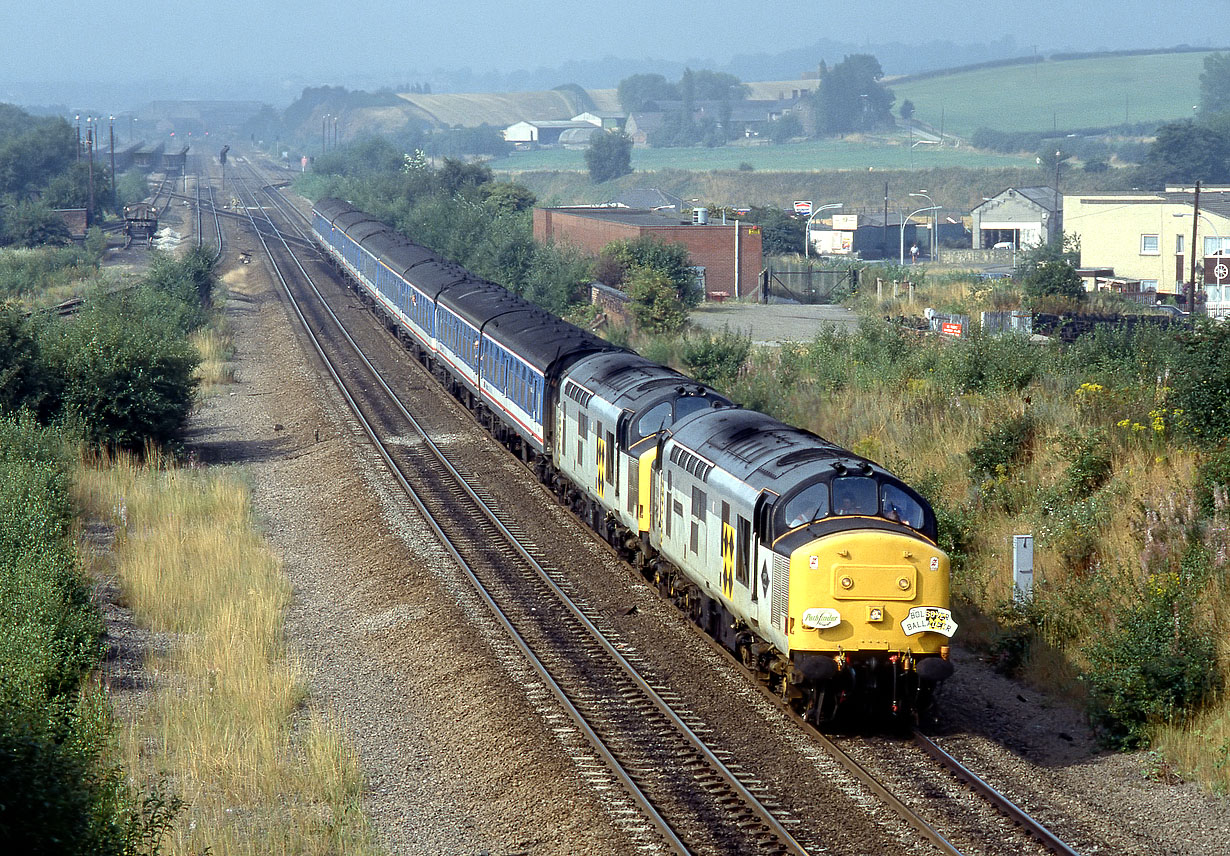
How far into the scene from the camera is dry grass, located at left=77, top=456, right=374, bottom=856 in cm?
1235

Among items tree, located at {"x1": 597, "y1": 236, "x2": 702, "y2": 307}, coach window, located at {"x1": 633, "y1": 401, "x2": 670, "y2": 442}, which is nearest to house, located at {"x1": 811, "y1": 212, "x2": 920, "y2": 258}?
tree, located at {"x1": 597, "y1": 236, "x2": 702, "y2": 307}

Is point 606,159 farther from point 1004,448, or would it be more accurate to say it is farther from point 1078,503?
point 1078,503

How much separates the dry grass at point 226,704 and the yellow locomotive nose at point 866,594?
5.02 metres

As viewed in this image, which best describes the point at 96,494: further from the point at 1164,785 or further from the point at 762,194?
the point at 762,194

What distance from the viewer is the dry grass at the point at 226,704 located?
12352 millimetres

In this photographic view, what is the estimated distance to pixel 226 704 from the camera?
15.5m

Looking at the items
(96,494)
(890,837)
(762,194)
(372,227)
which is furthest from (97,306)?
(762,194)

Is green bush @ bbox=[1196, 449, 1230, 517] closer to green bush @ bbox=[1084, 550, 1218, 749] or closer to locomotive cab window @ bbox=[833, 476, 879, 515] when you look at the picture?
green bush @ bbox=[1084, 550, 1218, 749]

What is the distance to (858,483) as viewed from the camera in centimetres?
1445

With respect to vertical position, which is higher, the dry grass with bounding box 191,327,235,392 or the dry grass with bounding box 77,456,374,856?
the dry grass with bounding box 191,327,235,392

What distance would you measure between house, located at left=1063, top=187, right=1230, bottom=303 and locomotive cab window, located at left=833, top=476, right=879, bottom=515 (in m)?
55.3

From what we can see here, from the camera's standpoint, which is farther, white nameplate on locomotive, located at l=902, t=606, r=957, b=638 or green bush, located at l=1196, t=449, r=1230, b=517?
green bush, located at l=1196, t=449, r=1230, b=517

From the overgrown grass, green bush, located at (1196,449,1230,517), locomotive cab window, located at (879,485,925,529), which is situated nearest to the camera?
locomotive cab window, located at (879,485,925,529)

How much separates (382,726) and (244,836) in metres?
3.55
